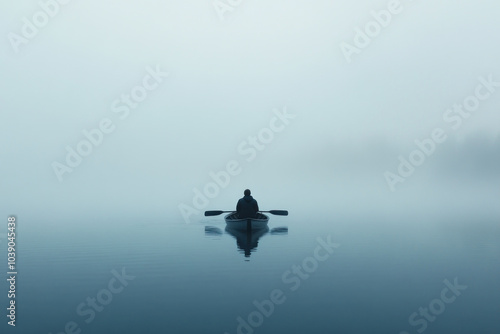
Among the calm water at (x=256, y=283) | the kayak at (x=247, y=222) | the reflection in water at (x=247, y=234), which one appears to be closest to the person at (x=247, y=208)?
the kayak at (x=247, y=222)

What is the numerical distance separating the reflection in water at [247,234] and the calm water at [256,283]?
23 cm

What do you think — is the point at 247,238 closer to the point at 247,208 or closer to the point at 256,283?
the point at 247,208

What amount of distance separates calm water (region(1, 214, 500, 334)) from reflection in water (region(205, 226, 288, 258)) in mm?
235

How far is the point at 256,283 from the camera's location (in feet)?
59.0

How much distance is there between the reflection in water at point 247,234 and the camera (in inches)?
1077

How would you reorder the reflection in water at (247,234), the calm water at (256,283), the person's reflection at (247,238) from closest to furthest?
the calm water at (256,283) → the person's reflection at (247,238) → the reflection in water at (247,234)

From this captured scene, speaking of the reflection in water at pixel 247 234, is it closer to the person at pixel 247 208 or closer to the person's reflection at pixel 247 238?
the person's reflection at pixel 247 238

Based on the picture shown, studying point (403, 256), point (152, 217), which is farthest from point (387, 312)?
point (152, 217)

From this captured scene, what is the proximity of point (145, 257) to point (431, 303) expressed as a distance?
14118 millimetres

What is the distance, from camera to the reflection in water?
27344 millimetres

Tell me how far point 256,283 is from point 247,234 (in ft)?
50.2

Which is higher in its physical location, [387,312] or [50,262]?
[50,262]

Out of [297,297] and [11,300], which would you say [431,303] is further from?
[11,300]

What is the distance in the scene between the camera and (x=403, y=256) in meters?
24.4
